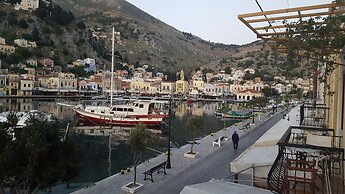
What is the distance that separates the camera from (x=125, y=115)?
1671 inches

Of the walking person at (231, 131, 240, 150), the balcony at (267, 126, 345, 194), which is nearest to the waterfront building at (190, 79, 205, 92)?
the walking person at (231, 131, 240, 150)

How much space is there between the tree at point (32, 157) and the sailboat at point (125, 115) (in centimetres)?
3233

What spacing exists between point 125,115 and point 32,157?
113ft

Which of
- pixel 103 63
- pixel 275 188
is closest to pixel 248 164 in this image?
pixel 275 188

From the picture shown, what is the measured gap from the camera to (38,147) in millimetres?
8055

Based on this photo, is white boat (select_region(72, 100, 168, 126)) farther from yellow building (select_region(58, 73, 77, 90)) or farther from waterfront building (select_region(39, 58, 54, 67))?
waterfront building (select_region(39, 58, 54, 67))

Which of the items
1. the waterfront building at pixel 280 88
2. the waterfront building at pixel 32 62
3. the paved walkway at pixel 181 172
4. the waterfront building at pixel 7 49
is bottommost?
the paved walkway at pixel 181 172

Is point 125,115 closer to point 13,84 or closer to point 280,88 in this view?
point 13,84

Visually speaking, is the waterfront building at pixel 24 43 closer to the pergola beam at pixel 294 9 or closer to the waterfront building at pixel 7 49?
the waterfront building at pixel 7 49

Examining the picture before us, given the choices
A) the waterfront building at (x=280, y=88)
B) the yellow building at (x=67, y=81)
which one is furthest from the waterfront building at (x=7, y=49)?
the waterfront building at (x=280, y=88)

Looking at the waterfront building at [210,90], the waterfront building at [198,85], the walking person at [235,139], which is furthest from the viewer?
the waterfront building at [198,85]

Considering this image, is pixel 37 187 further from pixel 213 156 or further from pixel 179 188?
pixel 213 156

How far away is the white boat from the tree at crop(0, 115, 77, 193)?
31953mm

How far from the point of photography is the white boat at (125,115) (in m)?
41.8
